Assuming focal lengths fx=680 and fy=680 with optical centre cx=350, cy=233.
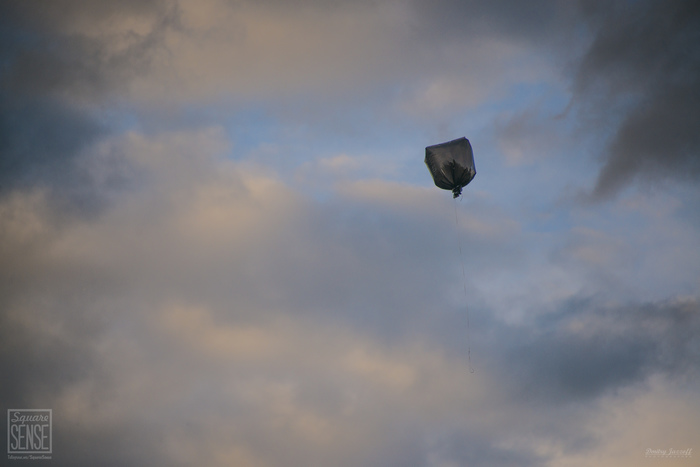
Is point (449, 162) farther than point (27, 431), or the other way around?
point (27, 431)

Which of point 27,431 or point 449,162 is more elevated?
point 27,431

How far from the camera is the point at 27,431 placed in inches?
7820

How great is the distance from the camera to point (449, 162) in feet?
183

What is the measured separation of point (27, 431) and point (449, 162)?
613 feet
